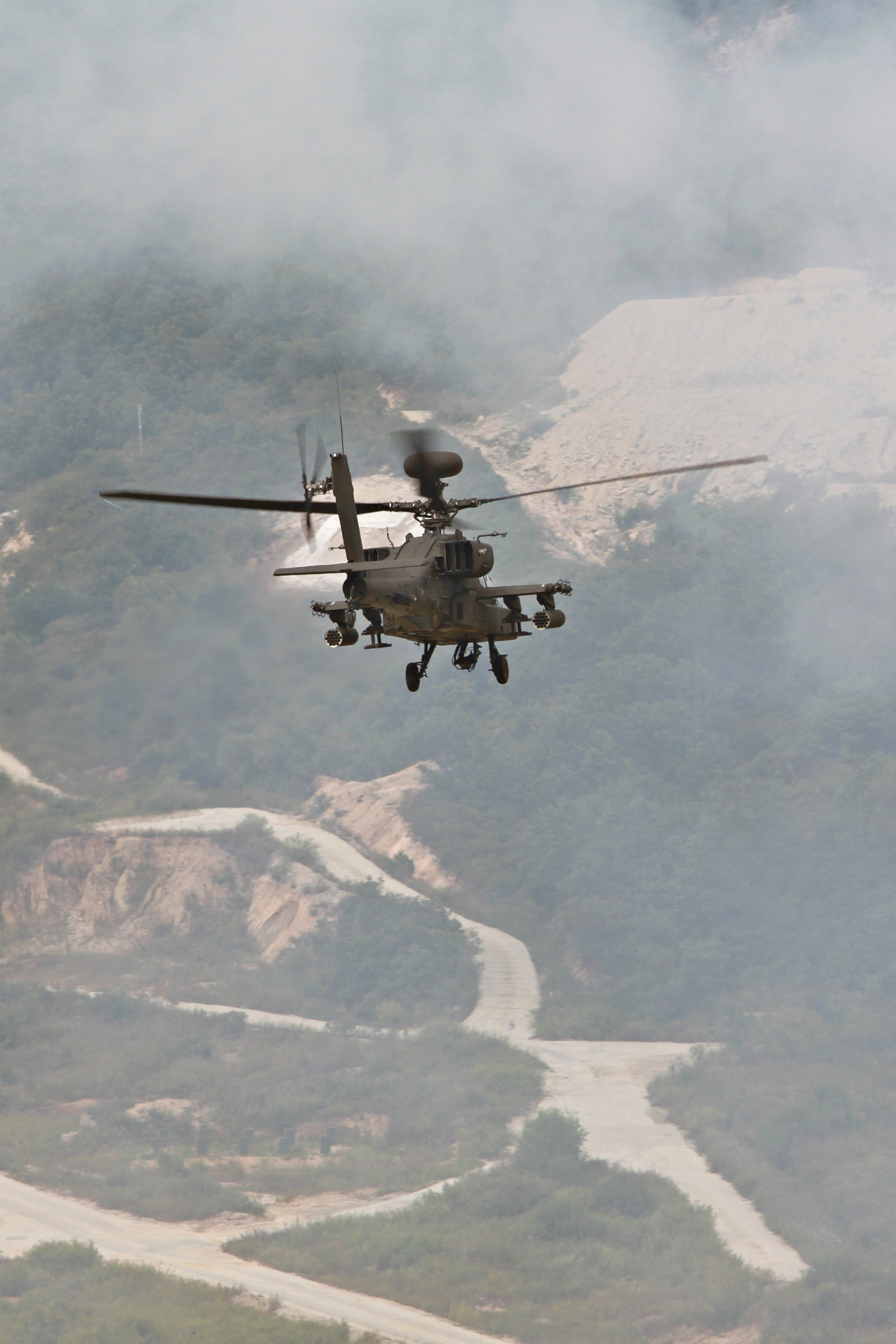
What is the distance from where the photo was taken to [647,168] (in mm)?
129000

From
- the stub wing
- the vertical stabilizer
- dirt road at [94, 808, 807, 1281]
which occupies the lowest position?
dirt road at [94, 808, 807, 1281]

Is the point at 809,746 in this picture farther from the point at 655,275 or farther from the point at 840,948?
the point at 655,275

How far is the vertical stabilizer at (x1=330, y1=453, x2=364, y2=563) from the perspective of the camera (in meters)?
23.6

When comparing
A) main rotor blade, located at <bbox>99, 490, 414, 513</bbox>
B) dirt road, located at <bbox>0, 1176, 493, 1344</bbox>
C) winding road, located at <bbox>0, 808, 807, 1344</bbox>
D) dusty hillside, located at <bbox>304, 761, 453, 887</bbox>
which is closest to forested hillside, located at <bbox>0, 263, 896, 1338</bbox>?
dusty hillside, located at <bbox>304, 761, 453, 887</bbox>

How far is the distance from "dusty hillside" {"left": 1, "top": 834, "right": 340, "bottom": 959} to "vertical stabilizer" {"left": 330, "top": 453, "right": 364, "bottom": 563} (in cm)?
5372

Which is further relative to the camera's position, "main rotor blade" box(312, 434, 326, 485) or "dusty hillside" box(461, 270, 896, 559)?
"dusty hillside" box(461, 270, 896, 559)

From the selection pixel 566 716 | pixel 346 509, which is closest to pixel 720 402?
pixel 566 716

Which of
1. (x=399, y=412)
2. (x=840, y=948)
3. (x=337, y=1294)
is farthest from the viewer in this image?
(x=399, y=412)

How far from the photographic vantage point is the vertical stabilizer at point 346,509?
77.5ft

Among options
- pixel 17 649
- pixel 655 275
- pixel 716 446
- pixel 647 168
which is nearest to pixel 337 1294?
Result: pixel 17 649

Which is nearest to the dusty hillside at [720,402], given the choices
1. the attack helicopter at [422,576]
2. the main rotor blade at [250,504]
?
the attack helicopter at [422,576]

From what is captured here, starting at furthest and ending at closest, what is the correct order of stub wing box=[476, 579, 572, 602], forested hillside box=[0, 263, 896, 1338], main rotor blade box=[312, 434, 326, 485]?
forested hillside box=[0, 263, 896, 1338] → stub wing box=[476, 579, 572, 602] → main rotor blade box=[312, 434, 326, 485]

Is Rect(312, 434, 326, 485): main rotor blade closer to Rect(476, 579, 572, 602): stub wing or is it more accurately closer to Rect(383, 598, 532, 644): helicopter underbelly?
Rect(383, 598, 532, 644): helicopter underbelly

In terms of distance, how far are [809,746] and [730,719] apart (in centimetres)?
533
